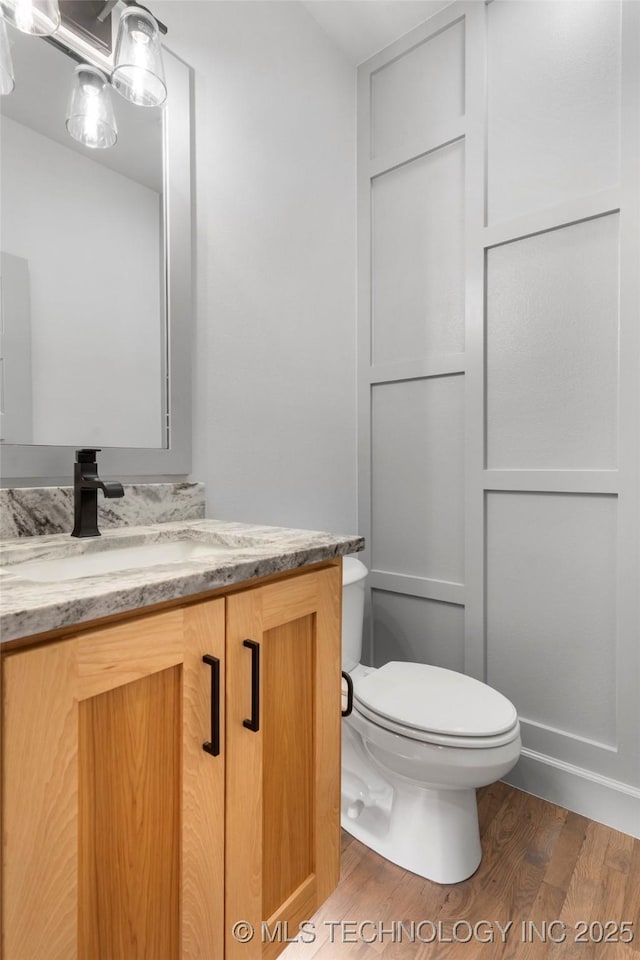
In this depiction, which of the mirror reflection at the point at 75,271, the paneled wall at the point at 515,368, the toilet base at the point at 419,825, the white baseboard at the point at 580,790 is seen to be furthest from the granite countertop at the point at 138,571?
the white baseboard at the point at 580,790

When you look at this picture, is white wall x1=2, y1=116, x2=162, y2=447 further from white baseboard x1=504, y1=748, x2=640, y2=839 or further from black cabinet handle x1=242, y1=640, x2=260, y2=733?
white baseboard x1=504, y1=748, x2=640, y2=839

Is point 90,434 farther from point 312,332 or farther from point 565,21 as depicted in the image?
point 565,21

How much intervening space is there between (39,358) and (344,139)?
1528 mm

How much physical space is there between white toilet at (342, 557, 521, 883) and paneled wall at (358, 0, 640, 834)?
0.38 meters

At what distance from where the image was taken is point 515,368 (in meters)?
1.66

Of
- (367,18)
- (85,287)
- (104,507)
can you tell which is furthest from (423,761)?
(367,18)

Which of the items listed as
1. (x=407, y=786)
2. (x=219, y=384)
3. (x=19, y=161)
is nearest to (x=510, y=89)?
(x=219, y=384)

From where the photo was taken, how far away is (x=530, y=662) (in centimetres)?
165

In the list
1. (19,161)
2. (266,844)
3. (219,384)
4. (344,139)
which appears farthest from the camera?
(344,139)

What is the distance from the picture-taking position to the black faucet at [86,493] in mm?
1013

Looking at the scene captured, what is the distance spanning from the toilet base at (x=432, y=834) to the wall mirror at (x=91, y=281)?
3.56ft

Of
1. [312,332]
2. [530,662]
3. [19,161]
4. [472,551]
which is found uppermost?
[19,161]

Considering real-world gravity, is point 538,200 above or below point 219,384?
above

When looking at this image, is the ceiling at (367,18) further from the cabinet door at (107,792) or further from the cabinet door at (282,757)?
the cabinet door at (107,792)
